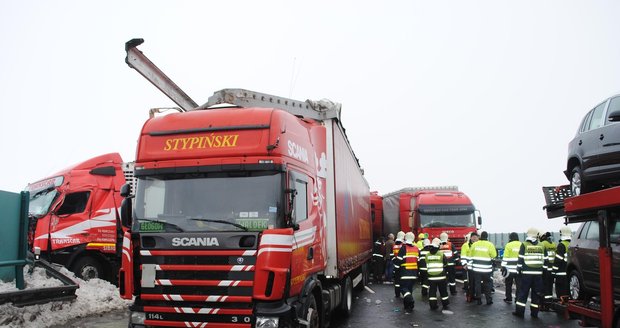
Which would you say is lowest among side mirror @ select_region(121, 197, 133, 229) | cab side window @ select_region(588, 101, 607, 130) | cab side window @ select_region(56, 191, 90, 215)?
side mirror @ select_region(121, 197, 133, 229)

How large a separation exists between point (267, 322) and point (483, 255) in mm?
8056

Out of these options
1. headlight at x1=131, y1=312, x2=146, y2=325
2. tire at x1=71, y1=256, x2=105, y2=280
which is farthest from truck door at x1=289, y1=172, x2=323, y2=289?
tire at x1=71, y1=256, x2=105, y2=280

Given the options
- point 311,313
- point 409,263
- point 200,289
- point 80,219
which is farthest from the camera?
point 80,219

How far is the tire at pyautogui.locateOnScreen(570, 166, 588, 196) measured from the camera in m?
8.64

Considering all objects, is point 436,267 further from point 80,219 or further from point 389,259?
point 389,259

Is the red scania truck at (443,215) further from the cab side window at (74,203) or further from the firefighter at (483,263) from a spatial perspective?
the cab side window at (74,203)

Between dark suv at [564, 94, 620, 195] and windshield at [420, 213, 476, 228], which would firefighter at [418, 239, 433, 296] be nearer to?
dark suv at [564, 94, 620, 195]

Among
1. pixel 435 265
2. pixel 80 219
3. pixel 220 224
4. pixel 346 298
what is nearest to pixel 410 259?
pixel 435 265

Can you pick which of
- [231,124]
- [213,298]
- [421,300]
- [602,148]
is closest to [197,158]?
[231,124]

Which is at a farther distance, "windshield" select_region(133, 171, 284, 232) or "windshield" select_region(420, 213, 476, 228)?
"windshield" select_region(420, 213, 476, 228)

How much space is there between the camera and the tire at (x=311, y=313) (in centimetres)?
652

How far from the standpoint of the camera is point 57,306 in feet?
32.5

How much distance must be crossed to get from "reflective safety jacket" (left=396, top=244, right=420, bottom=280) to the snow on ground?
6411 mm

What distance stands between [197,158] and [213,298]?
→ 1.70m
